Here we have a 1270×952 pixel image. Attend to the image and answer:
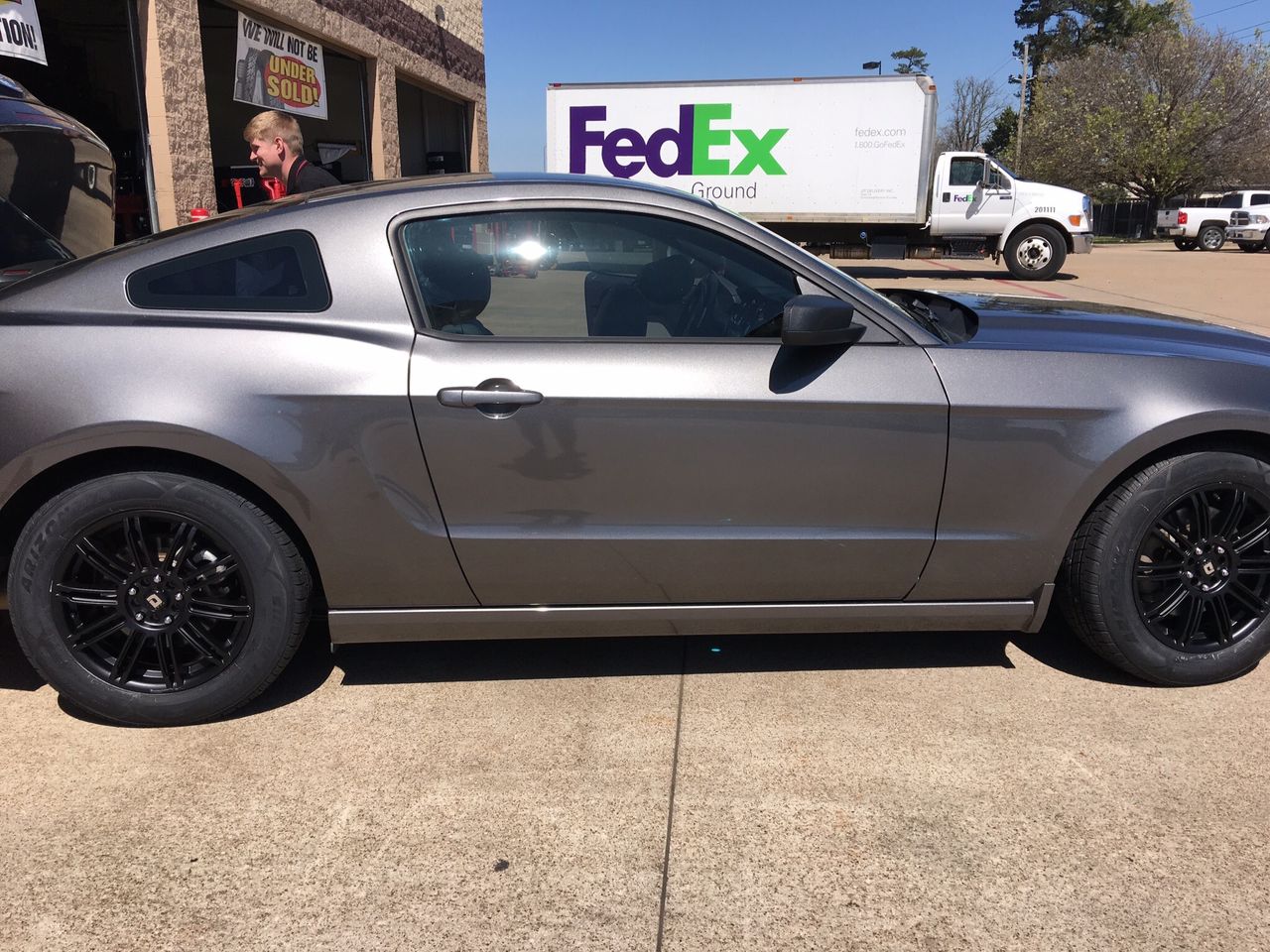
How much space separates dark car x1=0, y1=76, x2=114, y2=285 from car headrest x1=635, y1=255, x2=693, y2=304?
221cm

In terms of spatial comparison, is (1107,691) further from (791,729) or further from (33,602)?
(33,602)

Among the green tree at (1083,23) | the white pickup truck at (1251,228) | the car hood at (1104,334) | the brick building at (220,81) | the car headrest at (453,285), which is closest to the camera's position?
the car headrest at (453,285)

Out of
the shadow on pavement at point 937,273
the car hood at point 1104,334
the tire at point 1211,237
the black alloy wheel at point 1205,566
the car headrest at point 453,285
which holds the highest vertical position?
the tire at point 1211,237

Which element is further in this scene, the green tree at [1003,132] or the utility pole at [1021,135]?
the green tree at [1003,132]

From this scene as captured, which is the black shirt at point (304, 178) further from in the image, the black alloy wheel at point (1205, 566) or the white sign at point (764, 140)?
the white sign at point (764, 140)

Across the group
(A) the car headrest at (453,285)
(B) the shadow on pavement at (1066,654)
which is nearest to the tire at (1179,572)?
(B) the shadow on pavement at (1066,654)

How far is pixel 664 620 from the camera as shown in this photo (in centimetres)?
289

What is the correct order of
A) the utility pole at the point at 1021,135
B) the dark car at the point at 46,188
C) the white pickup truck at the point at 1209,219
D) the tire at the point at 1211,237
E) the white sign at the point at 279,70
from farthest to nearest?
the utility pole at the point at 1021,135, the tire at the point at 1211,237, the white pickup truck at the point at 1209,219, the white sign at the point at 279,70, the dark car at the point at 46,188

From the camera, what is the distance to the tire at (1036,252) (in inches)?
729

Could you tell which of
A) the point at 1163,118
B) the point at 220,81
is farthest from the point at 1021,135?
the point at 220,81

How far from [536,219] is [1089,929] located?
2.32 m

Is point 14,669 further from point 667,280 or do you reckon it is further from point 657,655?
point 667,280

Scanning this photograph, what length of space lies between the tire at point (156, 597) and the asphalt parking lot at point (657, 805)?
0.54 feet

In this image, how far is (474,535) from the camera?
2.76m
